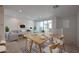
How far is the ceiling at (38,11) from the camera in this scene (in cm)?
162

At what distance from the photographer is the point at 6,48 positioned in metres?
1.60

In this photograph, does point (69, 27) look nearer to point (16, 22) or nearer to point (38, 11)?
point (38, 11)

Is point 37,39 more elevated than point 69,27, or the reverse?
point 69,27

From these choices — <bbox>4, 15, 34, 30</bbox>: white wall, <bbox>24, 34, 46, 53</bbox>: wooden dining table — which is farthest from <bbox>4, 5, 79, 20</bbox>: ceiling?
<bbox>24, 34, 46, 53</bbox>: wooden dining table

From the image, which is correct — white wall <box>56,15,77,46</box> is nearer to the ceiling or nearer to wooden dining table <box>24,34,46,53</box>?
the ceiling

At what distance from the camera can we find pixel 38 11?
1738 millimetres

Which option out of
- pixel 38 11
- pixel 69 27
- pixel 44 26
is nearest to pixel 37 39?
pixel 44 26

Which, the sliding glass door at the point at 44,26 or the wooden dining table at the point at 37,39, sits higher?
the sliding glass door at the point at 44,26

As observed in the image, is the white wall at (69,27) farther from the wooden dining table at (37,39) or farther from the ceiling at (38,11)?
the wooden dining table at (37,39)

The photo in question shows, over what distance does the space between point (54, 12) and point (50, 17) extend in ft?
0.44

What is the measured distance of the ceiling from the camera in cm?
162

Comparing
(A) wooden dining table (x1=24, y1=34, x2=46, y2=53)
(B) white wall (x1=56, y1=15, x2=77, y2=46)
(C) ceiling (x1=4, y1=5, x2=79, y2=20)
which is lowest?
(A) wooden dining table (x1=24, y1=34, x2=46, y2=53)

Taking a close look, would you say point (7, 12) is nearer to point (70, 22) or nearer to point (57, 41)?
point (57, 41)

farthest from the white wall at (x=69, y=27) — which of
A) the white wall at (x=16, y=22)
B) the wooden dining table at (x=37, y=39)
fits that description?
the white wall at (x=16, y=22)
